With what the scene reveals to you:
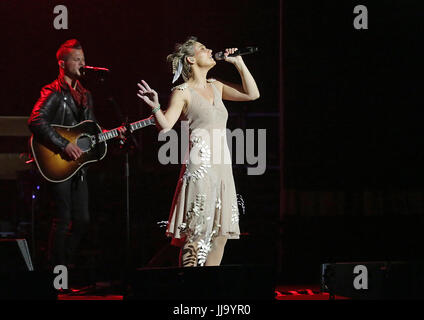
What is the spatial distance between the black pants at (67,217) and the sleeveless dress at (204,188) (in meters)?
1.14

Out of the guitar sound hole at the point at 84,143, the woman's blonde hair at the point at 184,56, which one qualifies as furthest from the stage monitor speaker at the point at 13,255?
the woman's blonde hair at the point at 184,56

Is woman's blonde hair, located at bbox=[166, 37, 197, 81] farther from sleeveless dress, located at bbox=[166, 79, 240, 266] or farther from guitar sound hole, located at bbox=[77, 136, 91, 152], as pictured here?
guitar sound hole, located at bbox=[77, 136, 91, 152]

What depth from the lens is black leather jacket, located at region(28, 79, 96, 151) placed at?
4.76 meters

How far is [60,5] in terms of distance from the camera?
6.07 m

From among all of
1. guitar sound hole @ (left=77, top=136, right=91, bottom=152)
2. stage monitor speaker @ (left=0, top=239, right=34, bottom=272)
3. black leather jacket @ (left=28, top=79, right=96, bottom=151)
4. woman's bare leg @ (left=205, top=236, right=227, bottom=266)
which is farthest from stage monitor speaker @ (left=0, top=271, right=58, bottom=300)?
guitar sound hole @ (left=77, top=136, right=91, bottom=152)

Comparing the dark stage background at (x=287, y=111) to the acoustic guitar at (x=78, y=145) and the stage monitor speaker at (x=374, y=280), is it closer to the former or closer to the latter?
the acoustic guitar at (x=78, y=145)

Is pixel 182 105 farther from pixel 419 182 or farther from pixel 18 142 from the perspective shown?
pixel 419 182

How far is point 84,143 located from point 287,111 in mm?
2290

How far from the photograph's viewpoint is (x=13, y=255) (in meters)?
4.03

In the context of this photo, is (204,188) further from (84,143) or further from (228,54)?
(84,143)

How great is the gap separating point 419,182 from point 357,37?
1.59 m

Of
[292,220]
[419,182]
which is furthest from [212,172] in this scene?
[419,182]

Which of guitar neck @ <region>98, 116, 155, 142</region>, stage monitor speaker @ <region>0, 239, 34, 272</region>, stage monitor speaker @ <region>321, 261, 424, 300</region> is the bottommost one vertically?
stage monitor speaker @ <region>321, 261, 424, 300</region>

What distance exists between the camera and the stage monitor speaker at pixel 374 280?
12.7ft
